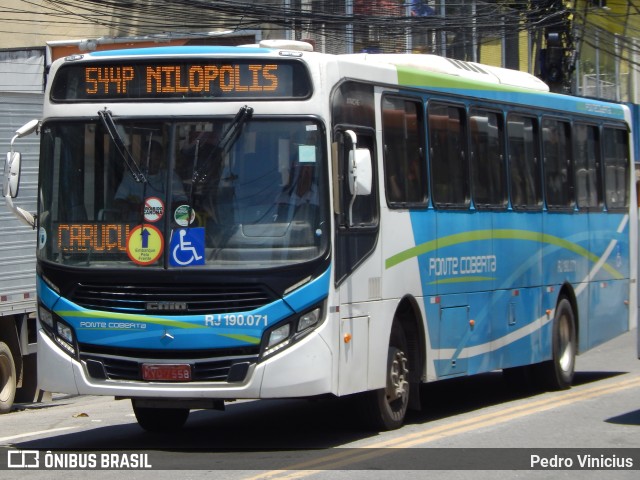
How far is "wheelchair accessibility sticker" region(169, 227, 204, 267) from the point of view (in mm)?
9250

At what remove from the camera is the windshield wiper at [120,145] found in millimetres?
A: 9477

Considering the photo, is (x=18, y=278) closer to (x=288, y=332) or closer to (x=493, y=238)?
(x=493, y=238)

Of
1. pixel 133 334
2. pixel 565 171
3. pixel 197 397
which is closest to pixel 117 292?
pixel 133 334

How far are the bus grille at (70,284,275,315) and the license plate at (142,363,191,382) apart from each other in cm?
41

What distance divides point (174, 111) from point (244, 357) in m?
2.02

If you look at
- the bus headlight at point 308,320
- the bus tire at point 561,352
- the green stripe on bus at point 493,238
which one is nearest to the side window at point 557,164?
the green stripe on bus at point 493,238

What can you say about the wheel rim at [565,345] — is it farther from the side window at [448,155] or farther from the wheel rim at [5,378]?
the wheel rim at [5,378]

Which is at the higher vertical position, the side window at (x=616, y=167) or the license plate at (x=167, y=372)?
the side window at (x=616, y=167)

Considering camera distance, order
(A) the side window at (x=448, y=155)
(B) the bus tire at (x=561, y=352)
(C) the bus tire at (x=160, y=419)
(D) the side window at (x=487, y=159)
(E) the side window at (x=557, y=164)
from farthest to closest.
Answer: (B) the bus tire at (x=561, y=352), (E) the side window at (x=557, y=164), (D) the side window at (x=487, y=159), (A) the side window at (x=448, y=155), (C) the bus tire at (x=160, y=419)

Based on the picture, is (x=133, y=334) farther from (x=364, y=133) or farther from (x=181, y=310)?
(x=364, y=133)

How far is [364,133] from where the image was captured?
1028 cm

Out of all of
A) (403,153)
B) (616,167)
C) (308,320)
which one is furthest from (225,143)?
(616,167)

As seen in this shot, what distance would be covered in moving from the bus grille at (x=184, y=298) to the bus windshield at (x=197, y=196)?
0.18 m

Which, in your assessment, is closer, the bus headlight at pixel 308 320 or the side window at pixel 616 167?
the bus headlight at pixel 308 320
